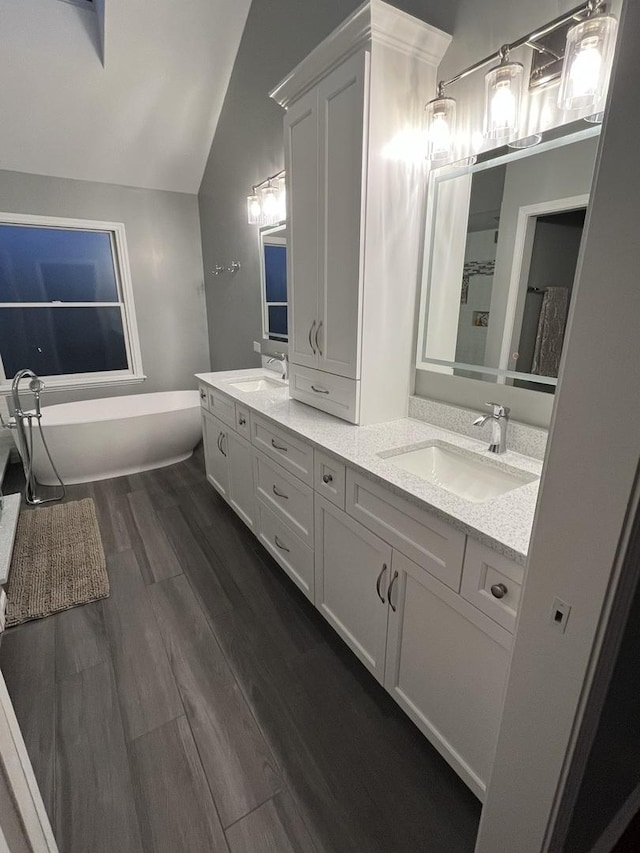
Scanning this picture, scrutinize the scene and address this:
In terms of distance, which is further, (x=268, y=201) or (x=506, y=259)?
(x=268, y=201)

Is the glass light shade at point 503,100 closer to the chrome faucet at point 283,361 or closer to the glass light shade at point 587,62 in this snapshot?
the glass light shade at point 587,62

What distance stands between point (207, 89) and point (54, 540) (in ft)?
11.3

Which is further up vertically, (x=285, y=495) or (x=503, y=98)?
(x=503, y=98)

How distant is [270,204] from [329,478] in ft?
6.80

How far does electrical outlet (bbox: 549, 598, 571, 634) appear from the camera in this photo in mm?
688

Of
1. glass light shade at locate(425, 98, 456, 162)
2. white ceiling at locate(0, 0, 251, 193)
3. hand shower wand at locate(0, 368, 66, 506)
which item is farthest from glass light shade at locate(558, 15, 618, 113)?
hand shower wand at locate(0, 368, 66, 506)

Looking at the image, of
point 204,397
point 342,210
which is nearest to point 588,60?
point 342,210

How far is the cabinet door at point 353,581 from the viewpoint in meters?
1.42

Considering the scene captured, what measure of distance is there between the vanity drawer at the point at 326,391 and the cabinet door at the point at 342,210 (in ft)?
0.17

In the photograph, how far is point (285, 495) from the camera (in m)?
1.96

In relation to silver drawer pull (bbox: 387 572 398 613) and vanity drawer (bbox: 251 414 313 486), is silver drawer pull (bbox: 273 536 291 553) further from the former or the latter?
silver drawer pull (bbox: 387 572 398 613)

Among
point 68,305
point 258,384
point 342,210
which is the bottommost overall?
point 258,384

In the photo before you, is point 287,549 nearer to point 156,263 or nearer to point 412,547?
point 412,547

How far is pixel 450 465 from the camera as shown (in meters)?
1.62
